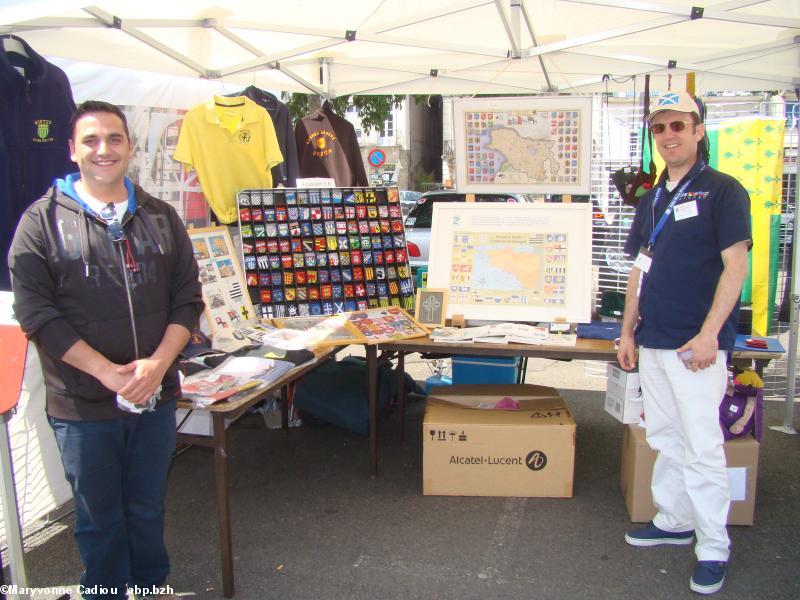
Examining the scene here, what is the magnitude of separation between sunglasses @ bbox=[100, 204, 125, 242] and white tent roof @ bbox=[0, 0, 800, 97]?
Answer: 59.1 inches

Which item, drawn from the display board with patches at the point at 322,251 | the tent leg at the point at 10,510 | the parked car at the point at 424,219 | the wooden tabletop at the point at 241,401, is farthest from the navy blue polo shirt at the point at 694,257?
the parked car at the point at 424,219

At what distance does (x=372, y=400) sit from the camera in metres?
3.30

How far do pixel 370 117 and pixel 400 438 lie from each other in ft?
24.7

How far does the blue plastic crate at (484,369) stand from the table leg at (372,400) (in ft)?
2.97

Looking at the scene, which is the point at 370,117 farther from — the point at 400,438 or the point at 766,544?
the point at 766,544

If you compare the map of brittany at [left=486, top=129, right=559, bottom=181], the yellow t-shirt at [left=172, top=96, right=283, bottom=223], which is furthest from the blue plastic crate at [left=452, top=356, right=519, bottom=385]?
the yellow t-shirt at [left=172, top=96, right=283, bottom=223]

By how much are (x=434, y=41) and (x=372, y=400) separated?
103 inches

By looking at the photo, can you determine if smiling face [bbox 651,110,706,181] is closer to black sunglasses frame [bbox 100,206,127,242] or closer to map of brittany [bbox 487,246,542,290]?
map of brittany [bbox 487,246,542,290]

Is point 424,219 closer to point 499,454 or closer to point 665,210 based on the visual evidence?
point 499,454

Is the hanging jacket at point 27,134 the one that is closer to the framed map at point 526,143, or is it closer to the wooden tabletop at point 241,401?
the wooden tabletop at point 241,401

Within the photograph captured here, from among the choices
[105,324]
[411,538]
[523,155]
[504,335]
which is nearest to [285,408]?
[411,538]

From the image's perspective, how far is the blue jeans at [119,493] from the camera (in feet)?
6.34

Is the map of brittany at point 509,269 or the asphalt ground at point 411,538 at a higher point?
the map of brittany at point 509,269

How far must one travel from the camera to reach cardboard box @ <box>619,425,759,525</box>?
110 inches
